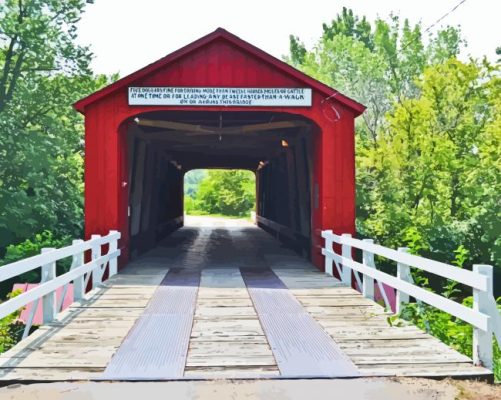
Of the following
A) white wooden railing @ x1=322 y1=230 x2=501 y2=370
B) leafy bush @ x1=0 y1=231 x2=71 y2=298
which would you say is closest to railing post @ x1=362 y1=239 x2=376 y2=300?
white wooden railing @ x1=322 y1=230 x2=501 y2=370

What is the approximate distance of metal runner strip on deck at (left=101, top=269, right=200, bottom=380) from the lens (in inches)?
188

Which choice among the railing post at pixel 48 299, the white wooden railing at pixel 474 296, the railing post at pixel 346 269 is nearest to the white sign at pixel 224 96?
the railing post at pixel 346 269

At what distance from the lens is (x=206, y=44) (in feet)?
38.7

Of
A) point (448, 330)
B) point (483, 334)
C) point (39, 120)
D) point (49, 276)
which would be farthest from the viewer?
point (39, 120)

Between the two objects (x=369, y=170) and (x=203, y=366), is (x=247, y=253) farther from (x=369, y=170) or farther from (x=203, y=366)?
(x=369, y=170)

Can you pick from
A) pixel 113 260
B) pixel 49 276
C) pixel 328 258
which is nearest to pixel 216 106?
pixel 113 260

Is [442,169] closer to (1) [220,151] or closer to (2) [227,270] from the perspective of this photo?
(1) [220,151]

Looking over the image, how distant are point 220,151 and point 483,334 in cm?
1675

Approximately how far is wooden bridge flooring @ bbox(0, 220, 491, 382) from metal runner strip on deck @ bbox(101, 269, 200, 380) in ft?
0.33

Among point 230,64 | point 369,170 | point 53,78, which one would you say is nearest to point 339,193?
point 230,64

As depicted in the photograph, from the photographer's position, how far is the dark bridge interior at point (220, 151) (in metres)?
14.1

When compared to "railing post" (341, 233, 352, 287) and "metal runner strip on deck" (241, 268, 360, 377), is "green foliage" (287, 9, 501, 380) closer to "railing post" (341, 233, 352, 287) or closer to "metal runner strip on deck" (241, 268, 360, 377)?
"railing post" (341, 233, 352, 287)

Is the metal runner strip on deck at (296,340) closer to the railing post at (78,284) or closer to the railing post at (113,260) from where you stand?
the railing post at (78,284)

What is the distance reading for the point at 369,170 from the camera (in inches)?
1091
